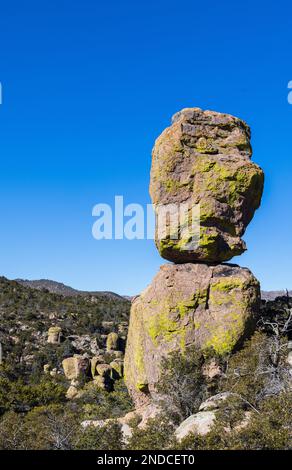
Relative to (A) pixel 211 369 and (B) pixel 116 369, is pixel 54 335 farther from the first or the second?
(A) pixel 211 369

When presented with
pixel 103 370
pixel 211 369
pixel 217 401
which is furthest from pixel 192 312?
pixel 103 370

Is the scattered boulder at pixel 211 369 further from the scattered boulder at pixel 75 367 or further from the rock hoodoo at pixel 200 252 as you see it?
the scattered boulder at pixel 75 367

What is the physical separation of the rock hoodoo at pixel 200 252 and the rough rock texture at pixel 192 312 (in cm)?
3

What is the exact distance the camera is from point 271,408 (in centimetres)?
980

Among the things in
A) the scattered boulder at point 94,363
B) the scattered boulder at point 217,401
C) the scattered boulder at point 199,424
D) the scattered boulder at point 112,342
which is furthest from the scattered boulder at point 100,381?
the scattered boulder at point 199,424

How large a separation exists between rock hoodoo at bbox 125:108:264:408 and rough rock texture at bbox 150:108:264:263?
0.03 meters

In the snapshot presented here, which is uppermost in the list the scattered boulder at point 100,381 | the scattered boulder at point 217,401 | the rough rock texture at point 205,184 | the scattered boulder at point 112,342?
the rough rock texture at point 205,184

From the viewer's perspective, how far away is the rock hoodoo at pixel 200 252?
46.6ft

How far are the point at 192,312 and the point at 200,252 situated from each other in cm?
181

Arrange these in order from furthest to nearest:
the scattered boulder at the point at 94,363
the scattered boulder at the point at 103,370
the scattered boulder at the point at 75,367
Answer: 1. the scattered boulder at the point at 75,367
2. the scattered boulder at the point at 94,363
3. the scattered boulder at the point at 103,370
